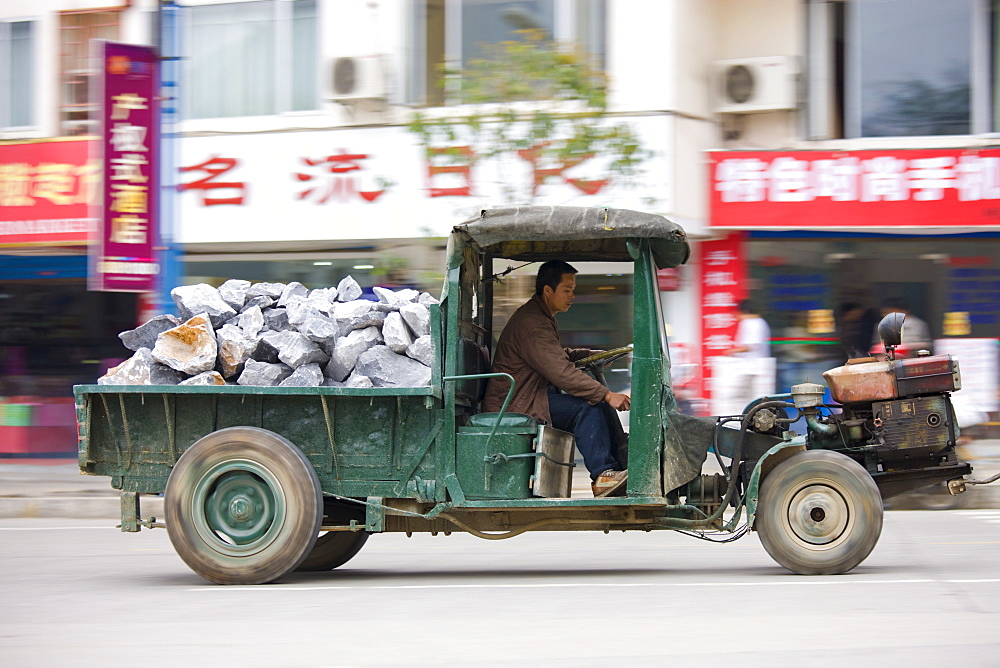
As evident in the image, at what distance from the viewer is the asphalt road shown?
4.81 meters

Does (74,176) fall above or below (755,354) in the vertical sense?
above

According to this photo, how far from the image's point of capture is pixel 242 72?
15992mm

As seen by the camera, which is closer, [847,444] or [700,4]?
[847,444]

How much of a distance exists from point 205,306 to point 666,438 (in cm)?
286

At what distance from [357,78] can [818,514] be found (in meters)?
9.93

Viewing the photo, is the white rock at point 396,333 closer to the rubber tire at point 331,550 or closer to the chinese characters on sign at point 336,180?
the rubber tire at point 331,550

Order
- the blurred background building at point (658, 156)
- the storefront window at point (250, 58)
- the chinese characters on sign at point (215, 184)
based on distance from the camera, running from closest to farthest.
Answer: the blurred background building at point (658, 156) → the chinese characters on sign at point (215, 184) → the storefront window at point (250, 58)

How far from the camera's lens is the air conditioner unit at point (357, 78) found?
14.7 m

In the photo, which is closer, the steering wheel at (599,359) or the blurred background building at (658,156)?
the steering wheel at (599,359)

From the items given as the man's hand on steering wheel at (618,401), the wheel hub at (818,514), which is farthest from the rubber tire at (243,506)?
the wheel hub at (818,514)

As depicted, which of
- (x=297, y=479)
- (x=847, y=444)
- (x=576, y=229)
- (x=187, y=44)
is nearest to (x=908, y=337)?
(x=847, y=444)

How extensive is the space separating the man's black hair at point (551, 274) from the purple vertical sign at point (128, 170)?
24.4 ft

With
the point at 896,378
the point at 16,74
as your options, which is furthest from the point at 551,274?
the point at 16,74

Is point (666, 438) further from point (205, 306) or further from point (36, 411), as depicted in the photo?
point (36, 411)
